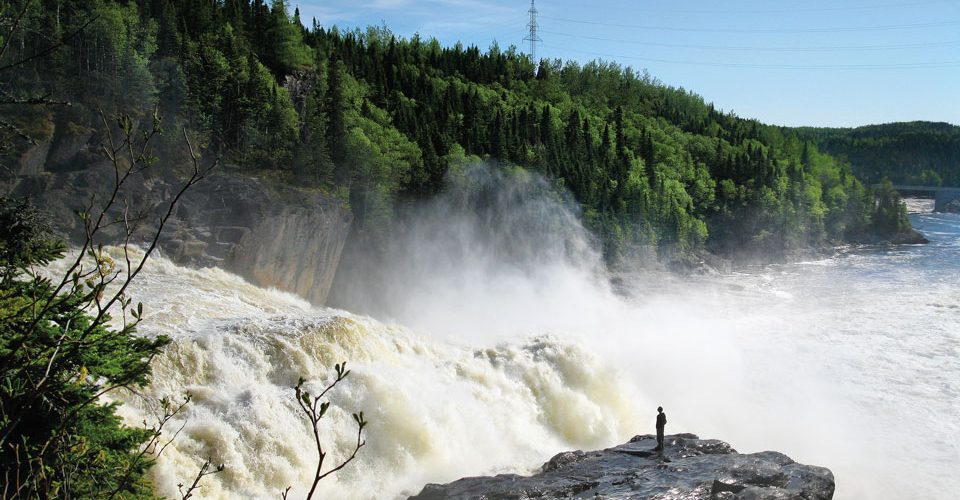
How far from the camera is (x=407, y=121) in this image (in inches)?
2402

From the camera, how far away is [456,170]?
5484cm

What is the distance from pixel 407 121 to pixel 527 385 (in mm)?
39631

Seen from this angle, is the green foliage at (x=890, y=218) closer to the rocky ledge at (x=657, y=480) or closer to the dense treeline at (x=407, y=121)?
the dense treeline at (x=407, y=121)

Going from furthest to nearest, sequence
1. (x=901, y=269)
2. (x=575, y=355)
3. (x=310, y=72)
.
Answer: (x=901, y=269) < (x=310, y=72) < (x=575, y=355)

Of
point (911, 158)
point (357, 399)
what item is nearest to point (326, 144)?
point (357, 399)

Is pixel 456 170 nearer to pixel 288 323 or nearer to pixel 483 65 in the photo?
pixel 288 323

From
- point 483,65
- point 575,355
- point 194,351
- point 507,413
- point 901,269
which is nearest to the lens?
point 194,351

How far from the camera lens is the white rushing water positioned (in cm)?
1858

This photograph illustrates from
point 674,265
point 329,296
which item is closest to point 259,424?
point 329,296

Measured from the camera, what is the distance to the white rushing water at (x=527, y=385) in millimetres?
18578

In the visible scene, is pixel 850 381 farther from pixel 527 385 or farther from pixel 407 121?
pixel 407 121

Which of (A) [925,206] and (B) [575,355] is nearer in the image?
(B) [575,355]

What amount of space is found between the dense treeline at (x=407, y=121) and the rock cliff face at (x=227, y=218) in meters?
2.21

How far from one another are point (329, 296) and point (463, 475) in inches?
1009
